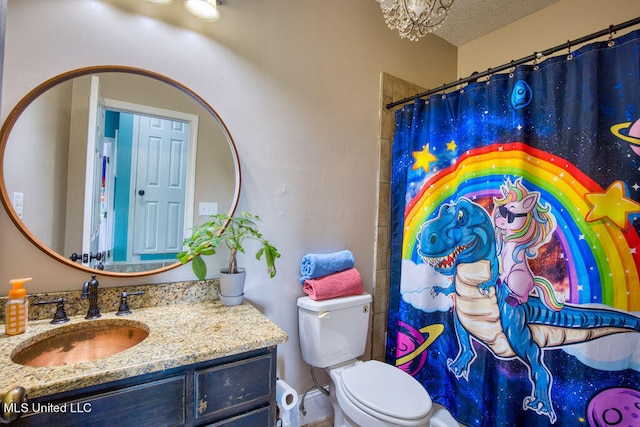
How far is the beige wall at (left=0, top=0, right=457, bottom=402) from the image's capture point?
1102 millimetres

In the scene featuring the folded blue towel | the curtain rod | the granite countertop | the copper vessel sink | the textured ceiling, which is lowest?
the copper vessel sink

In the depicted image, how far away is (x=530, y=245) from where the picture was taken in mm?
1324

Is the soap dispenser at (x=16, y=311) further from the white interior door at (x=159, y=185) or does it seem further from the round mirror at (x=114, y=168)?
the white interior door at (x=159, y=185)

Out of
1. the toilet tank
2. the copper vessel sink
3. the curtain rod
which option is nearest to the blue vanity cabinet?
the copper vessel sink

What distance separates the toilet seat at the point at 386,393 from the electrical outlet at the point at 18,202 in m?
1.50

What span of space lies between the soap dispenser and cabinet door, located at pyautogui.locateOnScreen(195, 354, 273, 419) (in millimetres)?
629

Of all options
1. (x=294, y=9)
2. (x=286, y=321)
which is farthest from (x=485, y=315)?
(x=294, y=9)

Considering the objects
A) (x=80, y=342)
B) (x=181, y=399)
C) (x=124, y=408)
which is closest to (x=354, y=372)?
(x=181, y=399)

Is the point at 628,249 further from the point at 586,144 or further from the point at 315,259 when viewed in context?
the point at 315,259

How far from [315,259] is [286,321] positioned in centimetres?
39

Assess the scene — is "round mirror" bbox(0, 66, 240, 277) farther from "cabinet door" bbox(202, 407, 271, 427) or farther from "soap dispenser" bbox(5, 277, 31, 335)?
"cabinet door" bbox(202, 407, 271, 427)

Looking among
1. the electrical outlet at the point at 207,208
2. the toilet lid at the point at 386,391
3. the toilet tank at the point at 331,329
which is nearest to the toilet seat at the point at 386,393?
the toilet lid at the point at 386,391

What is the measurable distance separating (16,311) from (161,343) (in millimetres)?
494

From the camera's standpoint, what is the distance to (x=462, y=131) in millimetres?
1580
